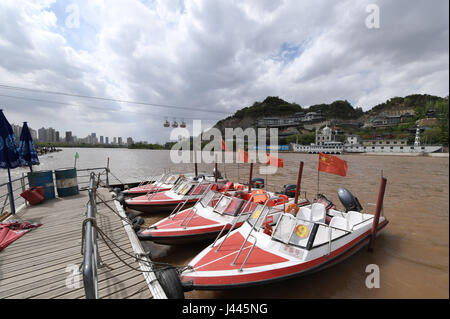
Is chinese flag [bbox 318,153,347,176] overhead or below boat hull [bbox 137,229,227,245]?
overhead

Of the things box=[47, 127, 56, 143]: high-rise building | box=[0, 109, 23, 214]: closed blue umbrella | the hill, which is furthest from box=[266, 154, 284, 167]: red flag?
box=[47, 127, 56, 143]: high-rise building

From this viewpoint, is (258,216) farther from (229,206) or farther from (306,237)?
(229,206)

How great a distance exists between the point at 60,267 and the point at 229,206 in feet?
16.3

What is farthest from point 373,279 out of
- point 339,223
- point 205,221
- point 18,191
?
point 18,191

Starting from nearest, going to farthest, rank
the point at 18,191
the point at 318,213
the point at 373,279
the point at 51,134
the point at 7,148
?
1. the point at 373,279
2. the point at 318,213
3. the point at 7,148
4. the point at 18,191
5. the point at 51,134

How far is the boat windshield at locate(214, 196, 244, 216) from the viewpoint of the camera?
23.5 feet

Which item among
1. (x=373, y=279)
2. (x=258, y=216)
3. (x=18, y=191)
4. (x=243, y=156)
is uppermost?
(x=243, y=156)

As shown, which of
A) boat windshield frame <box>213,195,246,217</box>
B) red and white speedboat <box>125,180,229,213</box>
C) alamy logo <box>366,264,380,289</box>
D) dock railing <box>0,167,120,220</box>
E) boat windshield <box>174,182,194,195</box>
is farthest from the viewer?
boat windshield <box>174,182,194,195</box>

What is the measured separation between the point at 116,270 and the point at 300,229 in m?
4.37

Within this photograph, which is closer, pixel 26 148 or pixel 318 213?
pixel 318 213

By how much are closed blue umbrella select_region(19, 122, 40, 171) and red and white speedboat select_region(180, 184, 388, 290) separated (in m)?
9.09

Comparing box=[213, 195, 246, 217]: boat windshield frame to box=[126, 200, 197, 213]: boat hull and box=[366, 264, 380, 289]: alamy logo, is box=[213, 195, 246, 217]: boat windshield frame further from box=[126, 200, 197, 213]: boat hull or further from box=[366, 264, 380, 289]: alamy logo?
box=[366, 264, 380, 289]: alamy logo

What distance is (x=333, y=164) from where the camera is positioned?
6969mm
